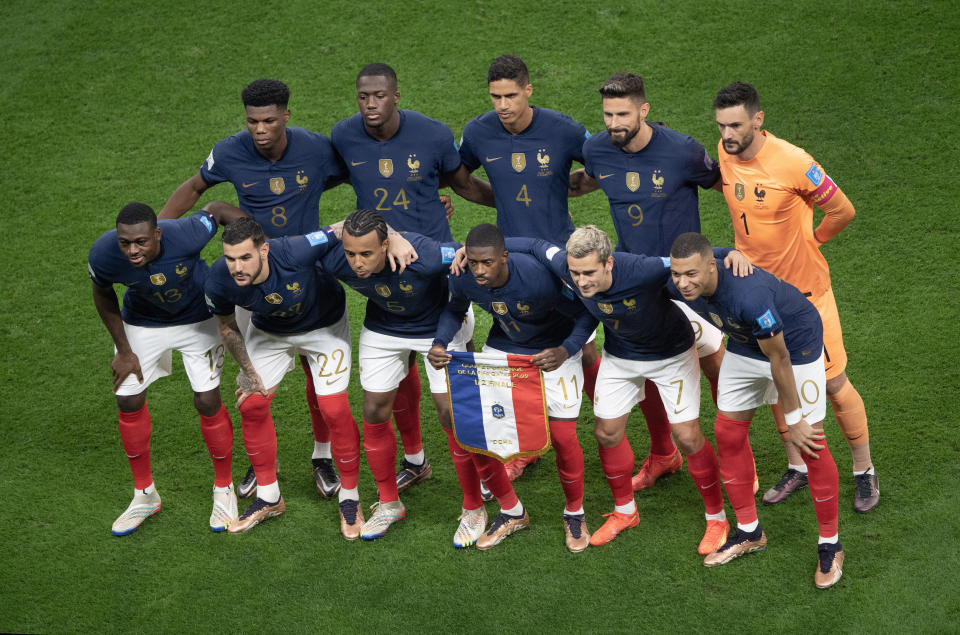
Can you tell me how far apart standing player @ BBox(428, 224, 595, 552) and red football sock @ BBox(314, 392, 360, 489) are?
2.62 feet

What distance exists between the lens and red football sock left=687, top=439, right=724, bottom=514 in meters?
5.73

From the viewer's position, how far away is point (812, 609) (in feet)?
17.4

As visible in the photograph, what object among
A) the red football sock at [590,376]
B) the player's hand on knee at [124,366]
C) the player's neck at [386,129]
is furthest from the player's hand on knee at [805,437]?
the player's hand on knee at [124,366]

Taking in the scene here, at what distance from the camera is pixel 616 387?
18.9 feet

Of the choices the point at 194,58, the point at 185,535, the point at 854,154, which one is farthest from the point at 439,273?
the point at 194,58

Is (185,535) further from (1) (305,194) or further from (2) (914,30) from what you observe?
(2) (914,30)

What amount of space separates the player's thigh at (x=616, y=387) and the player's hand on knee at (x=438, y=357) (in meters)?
0.83

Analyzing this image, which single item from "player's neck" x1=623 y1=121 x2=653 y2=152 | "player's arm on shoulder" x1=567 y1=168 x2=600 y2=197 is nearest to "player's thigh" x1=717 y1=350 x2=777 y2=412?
"player's neck" x1=623 y1=121 x2=653 y2=152

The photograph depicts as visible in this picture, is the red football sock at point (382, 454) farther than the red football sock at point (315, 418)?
No

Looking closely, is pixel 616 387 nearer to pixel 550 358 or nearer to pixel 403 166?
pixel 550 358

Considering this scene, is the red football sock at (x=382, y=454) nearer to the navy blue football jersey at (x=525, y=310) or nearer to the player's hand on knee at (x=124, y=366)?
the navy blue football jersey at (x=525, y=310)

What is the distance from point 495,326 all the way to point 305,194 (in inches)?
56.5

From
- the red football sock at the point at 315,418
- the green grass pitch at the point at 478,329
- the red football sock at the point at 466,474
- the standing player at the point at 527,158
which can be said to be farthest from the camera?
the red football sock at the point at 315,418

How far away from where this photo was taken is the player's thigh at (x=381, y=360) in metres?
6.09
